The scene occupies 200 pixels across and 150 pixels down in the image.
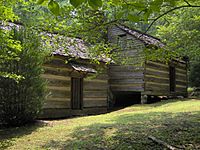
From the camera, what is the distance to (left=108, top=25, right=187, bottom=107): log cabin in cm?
2014

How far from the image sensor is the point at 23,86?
1030cm

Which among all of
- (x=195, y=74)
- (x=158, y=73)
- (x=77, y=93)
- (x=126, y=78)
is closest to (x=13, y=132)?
(x=77, y=93)

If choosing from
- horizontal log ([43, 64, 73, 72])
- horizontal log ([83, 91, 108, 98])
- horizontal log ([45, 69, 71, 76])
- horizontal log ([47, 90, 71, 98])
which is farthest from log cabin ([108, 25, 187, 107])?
horizontal log ([47, 90, 71, 98])

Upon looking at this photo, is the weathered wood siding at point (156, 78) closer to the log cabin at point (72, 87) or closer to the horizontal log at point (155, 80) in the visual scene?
the horizontal log at point (155, 80)

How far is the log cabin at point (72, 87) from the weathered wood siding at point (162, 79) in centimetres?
409

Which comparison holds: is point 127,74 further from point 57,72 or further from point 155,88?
point 57,72

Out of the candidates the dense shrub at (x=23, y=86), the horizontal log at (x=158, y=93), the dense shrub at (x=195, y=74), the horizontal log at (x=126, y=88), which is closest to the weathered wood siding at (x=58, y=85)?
the dense shrub at (x=23, y=86)

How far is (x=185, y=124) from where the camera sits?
951cm

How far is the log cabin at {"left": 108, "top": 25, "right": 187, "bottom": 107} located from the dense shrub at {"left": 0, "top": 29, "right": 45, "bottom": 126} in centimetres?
865

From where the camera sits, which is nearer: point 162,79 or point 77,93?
point 77,93

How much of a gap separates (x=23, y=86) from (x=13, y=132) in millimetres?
1699

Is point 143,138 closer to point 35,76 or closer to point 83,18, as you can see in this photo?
point 83,18

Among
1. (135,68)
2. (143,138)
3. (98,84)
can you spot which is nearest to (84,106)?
(98,84)

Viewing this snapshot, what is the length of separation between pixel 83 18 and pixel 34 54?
358 centimetres
